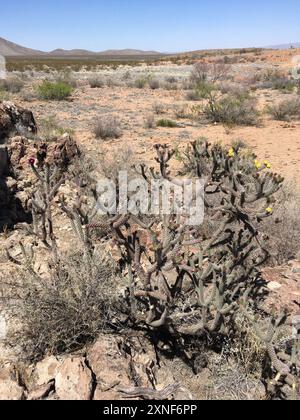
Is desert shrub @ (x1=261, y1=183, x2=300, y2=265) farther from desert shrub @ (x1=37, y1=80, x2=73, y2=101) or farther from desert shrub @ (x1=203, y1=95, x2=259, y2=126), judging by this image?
desert shrub @ (x1=37, y1=80, x2=73, y2=101)

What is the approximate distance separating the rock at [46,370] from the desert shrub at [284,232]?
218 cm

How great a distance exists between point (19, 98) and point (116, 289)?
1180 cm

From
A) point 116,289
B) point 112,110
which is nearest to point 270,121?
point 112,110

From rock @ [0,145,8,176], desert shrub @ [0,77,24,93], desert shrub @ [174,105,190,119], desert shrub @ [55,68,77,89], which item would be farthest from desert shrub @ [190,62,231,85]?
rock @ [0,145,8,176]

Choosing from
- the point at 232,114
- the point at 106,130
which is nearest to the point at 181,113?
the point at 232,114

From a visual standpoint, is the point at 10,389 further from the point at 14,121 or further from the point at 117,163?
the point at 117,163

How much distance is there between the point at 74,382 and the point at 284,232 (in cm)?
269

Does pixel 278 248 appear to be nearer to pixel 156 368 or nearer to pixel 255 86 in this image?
pixel 156 368

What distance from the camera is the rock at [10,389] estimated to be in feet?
6.98

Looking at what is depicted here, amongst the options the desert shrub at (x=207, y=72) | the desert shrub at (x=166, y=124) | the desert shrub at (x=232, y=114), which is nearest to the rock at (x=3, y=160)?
the desert shrub at (x=166, y=124)

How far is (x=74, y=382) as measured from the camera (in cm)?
220

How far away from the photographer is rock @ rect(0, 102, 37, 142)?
5.39 metres

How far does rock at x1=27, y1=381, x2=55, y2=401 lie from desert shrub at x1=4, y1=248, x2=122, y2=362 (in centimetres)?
26

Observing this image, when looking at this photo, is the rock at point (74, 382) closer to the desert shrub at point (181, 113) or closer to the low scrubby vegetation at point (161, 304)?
the low scrubby vegetation at point (161, 304)
